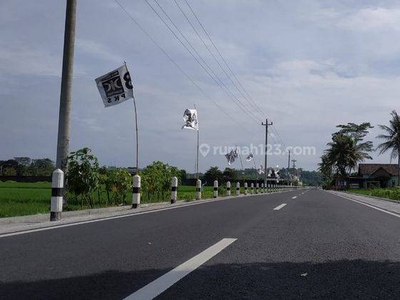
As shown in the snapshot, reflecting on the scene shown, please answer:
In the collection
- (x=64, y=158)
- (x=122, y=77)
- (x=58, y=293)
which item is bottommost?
(x=58, y=293)

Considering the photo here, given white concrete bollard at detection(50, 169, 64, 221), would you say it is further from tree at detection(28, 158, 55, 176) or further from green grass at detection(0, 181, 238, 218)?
tree at detection(28, 158, 55, 176)

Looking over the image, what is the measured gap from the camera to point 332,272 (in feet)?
15.6

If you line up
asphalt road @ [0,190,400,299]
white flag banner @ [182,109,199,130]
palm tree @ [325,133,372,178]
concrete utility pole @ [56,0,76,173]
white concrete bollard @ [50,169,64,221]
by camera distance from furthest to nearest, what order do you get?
palm tree @ [325,133,372,178], white flag banner @ [182,109,199,130], concrete utility pole @ [56,0,76,173], white concrete bollard @ [50,169,64,221], asphalt road @ [0,190,400,299]

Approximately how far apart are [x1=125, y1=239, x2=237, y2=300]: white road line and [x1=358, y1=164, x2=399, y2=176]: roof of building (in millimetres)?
99202

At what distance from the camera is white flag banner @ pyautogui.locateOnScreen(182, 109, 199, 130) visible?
1024 inches

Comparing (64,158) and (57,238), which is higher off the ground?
(64,158)

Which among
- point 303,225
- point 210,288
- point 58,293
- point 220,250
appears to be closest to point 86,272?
point 58,293

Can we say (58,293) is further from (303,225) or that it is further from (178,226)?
(303,225)

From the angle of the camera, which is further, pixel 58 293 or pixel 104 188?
pixel 104 188

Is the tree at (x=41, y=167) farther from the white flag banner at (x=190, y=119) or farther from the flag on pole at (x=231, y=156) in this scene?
the white flag banner at (x=190, y=119)

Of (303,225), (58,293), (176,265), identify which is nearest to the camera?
(58,293)

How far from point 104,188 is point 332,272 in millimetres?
11292

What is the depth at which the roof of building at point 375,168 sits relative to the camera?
98.4 m

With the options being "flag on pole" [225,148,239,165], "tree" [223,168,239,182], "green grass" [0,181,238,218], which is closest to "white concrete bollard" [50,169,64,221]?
"green grass" [0,181,238,218]
